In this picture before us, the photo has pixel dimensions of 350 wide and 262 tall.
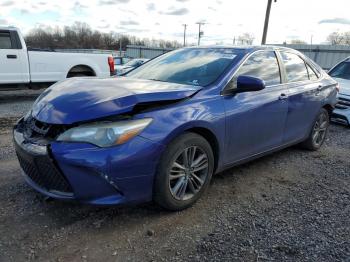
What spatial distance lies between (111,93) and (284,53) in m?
2.70

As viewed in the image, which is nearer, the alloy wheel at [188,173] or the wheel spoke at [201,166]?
the alloy wheel at [188,173]

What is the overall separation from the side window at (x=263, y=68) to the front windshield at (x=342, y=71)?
489cm

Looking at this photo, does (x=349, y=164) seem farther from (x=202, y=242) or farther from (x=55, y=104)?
(x=55, y=104)

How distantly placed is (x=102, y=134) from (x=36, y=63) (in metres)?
7.74

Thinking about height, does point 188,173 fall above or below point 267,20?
below

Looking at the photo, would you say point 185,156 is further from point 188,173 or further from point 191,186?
point 191,186

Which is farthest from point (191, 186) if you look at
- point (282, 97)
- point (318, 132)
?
point (318, 132)

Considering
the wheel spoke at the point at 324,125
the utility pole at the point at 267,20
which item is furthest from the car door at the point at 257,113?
the utility pole at the point at 267,20

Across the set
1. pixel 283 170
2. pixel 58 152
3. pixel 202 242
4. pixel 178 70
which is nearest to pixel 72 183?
Answer: pixel 58 152

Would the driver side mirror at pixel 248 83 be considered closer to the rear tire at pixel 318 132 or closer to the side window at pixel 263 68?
the side window at pixel 263 68

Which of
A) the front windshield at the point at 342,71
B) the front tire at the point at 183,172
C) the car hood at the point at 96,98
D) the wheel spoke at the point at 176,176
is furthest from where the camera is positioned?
the front windshield at the point at 342,71

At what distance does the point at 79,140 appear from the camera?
2.65 m

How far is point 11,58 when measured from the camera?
912cm

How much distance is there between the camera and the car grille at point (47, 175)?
270cm
